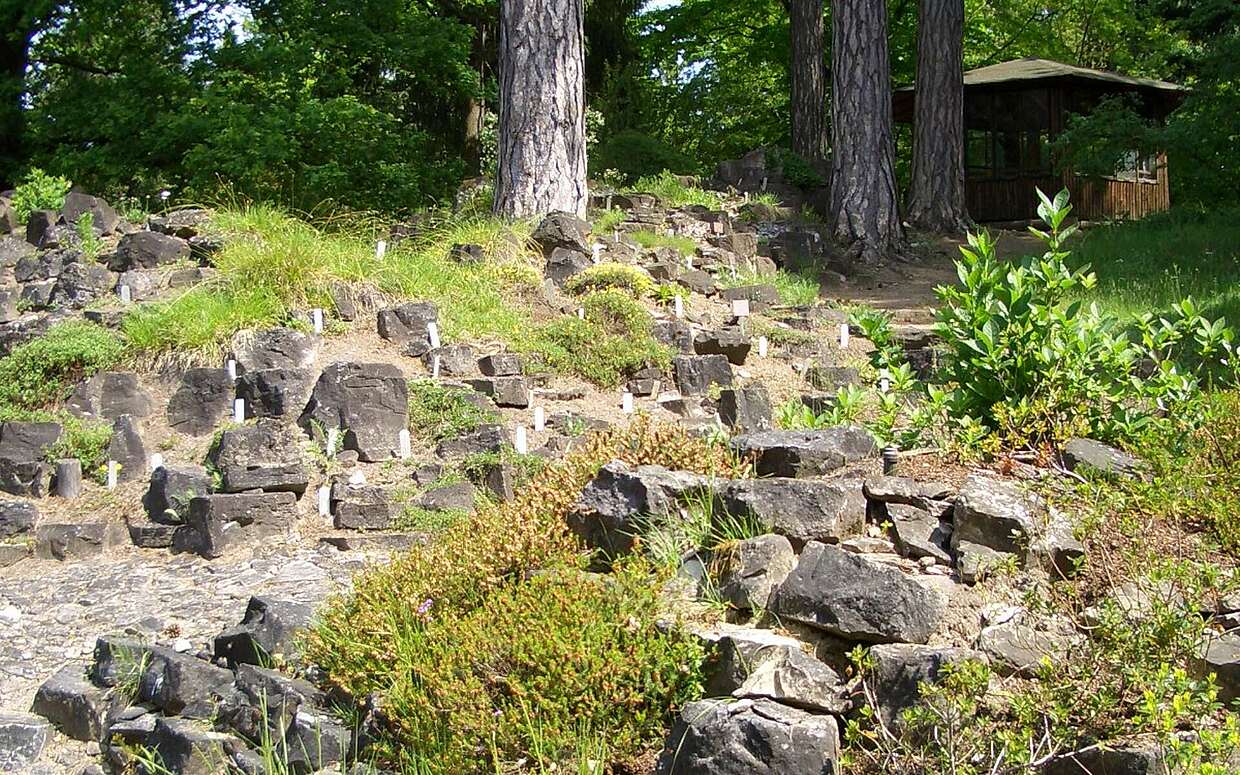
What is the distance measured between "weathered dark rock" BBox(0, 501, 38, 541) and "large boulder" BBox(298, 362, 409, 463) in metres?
1.70

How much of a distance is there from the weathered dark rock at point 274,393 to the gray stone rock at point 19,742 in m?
3.43

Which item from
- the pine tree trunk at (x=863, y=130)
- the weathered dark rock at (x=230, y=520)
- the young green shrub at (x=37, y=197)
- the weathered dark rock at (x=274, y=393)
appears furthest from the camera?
the pine tree trunk at (x=863, y=130)

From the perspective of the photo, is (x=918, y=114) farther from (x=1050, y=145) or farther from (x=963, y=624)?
(x=963, y=624)

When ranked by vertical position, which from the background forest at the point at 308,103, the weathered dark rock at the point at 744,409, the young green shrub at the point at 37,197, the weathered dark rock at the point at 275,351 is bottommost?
the weathered dark rock at the point at 744,409

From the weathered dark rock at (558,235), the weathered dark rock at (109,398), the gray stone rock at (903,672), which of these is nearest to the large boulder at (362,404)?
the weathered dark rock at (109,398)

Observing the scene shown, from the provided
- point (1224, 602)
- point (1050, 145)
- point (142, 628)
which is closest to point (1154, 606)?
point (1224, 602)

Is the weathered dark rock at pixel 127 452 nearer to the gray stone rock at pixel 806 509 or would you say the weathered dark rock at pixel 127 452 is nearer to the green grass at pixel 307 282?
the green grass at pixel 307 282

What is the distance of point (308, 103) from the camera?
1524cm

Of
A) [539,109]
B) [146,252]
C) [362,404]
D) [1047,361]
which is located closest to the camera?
[1047,361]

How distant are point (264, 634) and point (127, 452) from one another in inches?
136

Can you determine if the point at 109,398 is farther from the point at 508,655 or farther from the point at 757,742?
the point at 757,742

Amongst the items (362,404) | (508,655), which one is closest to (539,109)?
(362,404)

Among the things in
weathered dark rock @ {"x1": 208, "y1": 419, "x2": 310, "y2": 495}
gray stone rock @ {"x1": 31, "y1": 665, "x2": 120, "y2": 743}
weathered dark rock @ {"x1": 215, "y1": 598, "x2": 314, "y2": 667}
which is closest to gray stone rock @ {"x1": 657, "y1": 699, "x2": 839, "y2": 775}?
weathered dark rock @ {"x1": 215, "y1": 598, "x2": 314, "y2": 667}

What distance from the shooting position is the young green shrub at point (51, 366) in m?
8.74
